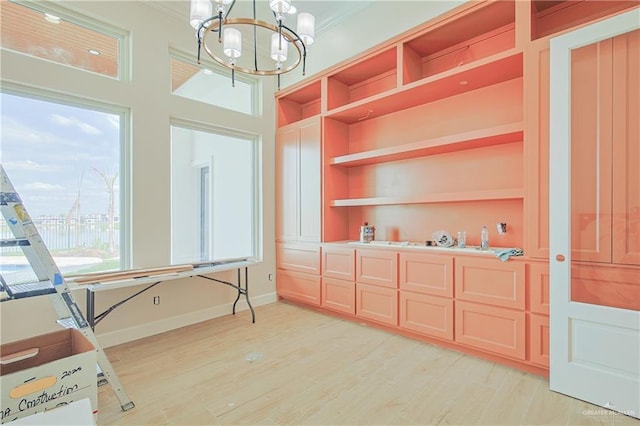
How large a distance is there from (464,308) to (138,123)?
3.60 metres

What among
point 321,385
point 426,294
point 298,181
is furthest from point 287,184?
point 321,385

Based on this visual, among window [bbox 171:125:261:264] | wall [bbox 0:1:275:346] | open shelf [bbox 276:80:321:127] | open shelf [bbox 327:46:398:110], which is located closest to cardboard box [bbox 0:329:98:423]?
wall [bbox 0:1:275:346]

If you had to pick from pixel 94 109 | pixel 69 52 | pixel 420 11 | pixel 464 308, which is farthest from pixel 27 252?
pixel 420 11

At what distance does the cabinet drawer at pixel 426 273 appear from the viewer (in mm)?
2873

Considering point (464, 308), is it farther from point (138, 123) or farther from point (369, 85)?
point (138, 123)

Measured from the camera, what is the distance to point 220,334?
3.33 m

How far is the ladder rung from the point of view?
1.67 m

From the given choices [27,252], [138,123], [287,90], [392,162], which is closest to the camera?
[27,252]

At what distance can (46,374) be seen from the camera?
158cm

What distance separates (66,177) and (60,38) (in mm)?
1251

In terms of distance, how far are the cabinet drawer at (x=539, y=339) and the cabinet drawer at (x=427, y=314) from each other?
612mm

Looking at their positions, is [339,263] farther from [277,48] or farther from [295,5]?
[295,5]

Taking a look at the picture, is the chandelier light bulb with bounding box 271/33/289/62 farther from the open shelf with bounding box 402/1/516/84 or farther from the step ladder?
the step ladder

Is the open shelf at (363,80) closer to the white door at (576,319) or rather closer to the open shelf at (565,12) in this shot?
the open shelf at (565,12)
